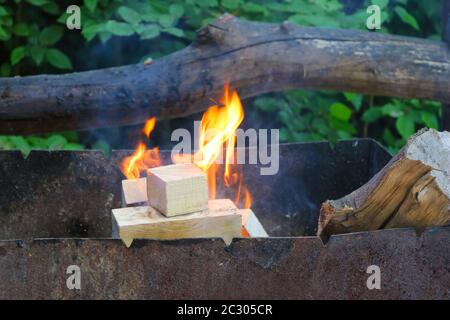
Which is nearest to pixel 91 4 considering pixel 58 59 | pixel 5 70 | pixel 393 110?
pixel 58 59

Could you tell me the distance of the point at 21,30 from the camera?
4383 mm

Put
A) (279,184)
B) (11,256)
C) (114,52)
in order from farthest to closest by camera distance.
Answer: (114,52) → (279,184) → (11,256)

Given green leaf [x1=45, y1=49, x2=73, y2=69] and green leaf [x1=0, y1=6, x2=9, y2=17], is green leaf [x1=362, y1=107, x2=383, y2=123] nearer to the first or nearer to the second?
green leaf [x1=45, y1=49, x2=73, y2=69]

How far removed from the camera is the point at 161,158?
9.37 feet

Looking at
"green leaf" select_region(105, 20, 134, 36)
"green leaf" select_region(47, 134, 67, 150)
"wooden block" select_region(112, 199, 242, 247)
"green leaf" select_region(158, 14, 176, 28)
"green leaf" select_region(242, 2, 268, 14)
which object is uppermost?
"green leaf" select_region(242, 2, 268, 14)

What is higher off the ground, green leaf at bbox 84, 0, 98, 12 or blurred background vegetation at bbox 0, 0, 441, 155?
green leaf at bbox 84, 0, 98, 12

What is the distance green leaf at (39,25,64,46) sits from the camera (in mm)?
4410

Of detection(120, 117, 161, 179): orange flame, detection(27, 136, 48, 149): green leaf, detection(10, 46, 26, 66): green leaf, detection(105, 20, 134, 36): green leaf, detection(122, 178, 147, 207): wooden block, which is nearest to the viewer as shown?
detection(122, 178, 147, 207): wooden block

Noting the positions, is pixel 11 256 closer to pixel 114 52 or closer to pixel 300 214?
pixel 300 214

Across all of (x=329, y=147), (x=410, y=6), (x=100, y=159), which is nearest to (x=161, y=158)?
(x=100, y=159)

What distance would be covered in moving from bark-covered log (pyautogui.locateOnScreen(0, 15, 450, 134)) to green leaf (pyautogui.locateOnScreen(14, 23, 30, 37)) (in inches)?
62.9

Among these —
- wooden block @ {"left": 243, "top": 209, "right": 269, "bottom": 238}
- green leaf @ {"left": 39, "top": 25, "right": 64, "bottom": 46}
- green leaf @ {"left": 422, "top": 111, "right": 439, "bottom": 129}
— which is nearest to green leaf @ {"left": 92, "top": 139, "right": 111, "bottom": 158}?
green leaf @ {"left": 39, "top": 25, "right": 64, "bottom": 46}

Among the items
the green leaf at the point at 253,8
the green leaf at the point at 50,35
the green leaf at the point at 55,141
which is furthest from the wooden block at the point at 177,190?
the green leaf at the point at 50,35
